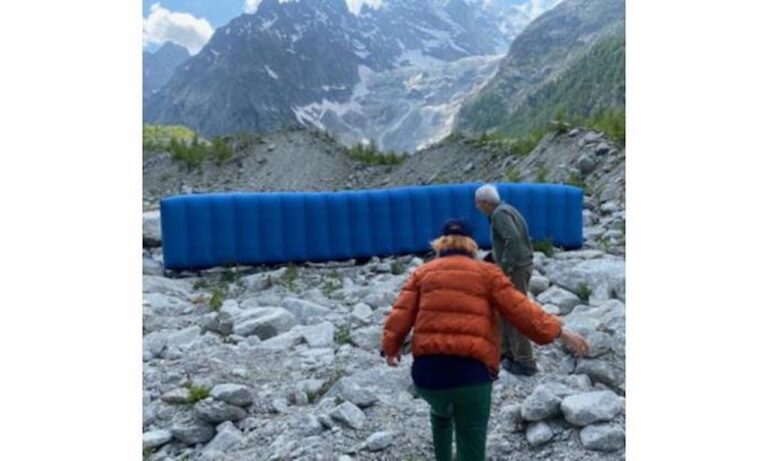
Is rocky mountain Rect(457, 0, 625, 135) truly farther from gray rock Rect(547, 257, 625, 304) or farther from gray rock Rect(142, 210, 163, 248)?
gray rock Rect(547, 257, 625, 304)

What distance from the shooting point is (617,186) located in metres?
13.2

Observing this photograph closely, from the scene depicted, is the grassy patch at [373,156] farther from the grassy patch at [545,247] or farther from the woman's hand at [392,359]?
the woman's hand at [392,359]

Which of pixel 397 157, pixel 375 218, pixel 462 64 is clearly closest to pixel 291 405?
pixel 375 218

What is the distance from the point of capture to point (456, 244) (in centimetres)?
324

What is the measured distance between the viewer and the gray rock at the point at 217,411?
471cm

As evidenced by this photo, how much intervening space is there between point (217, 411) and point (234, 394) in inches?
7.0

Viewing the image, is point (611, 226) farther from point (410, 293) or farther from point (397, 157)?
point (397, 157)

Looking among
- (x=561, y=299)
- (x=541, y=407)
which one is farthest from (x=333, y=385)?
(x=561, y=299)

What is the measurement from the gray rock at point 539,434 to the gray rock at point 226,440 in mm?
1823

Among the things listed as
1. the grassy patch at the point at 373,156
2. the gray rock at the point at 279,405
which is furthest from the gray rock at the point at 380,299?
the grassy patch at the point at 373,156

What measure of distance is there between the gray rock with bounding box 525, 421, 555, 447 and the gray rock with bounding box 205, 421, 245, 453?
1823 mm

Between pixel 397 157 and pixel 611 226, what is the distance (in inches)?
608

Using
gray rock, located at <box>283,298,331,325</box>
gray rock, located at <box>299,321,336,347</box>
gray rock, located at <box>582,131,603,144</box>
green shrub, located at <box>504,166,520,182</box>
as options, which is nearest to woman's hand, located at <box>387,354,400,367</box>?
gray rock, located at <box>299,321,336,347</box>

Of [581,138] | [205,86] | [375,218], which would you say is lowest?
[375,218]
